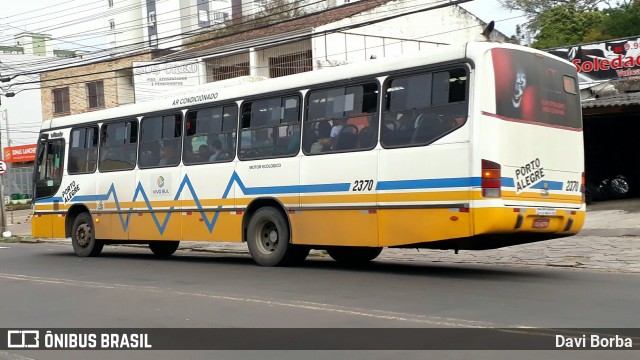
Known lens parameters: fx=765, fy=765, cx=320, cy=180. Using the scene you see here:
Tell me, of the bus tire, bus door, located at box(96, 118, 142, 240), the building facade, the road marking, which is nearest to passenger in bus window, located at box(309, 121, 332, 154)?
the bus tire

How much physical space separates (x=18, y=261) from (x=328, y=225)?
8.35m

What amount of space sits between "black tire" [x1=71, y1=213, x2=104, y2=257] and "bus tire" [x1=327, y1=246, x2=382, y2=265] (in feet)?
19.9

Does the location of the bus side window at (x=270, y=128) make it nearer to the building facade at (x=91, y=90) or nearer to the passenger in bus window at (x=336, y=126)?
the passenger in bus window at (x=336, y=126)

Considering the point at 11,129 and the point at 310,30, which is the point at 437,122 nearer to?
the point at 310,30

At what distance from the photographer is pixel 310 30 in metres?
30.5

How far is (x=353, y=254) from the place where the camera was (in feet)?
46.5

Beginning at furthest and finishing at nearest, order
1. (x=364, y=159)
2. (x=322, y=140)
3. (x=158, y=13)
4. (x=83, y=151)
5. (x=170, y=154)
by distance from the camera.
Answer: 1. (x=158, y=13)
2. (x=83, y=151)
3. (x=170, y=154)
4. (x=322, y=140)
5. (x=364, y=159)

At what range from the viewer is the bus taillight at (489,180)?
10.2m

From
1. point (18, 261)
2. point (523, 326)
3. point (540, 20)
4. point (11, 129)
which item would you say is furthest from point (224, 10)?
point (523, 326)

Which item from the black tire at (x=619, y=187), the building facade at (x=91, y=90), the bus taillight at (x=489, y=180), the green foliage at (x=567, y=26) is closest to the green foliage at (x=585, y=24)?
the green foliage at (x=567, y=26)

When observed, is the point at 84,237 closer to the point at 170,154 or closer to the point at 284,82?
the point at 170,154

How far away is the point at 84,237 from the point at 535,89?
1098 centimetres

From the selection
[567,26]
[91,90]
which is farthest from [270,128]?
[91,90]

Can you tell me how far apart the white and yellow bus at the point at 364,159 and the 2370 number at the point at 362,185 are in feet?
0.07
